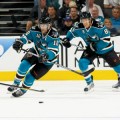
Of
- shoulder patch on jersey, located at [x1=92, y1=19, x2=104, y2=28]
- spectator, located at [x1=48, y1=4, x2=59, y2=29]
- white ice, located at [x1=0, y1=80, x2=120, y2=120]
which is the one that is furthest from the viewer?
spectator, located at [x1=48, y1=4, x2=59, y2=29]

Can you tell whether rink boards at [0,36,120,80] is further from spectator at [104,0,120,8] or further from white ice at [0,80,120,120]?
spectator at [104,0,120,8]

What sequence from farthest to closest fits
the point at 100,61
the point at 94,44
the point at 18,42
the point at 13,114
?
the point at 100,61, the point at 94,44, the point at 18,42, the point at 13,114

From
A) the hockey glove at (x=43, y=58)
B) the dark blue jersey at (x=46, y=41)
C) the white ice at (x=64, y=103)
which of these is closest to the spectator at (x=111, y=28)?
the white ice at (x=64, y=103)

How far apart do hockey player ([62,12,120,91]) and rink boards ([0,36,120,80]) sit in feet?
2.64

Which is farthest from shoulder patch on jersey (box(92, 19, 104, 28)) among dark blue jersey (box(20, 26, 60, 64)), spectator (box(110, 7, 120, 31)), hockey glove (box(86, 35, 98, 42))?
spectator (box(110, 7, 120, 31))

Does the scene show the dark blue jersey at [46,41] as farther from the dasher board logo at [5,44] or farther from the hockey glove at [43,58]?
the dasher board logo at [5,44]

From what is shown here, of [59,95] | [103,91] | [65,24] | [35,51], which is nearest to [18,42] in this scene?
[35,51]

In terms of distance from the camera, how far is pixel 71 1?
7.19 meters

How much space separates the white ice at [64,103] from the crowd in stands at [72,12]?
889mm

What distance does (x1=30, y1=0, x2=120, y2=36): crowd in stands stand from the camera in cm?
711

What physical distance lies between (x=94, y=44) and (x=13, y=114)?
169cm

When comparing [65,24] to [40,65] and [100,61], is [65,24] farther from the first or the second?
[40,65]

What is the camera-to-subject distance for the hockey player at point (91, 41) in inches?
231

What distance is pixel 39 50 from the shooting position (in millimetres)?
5703
